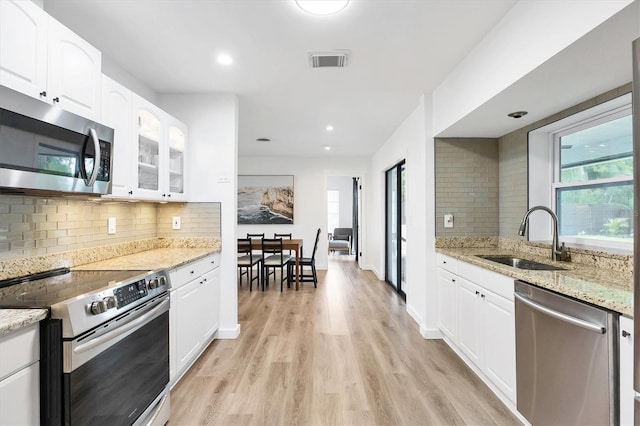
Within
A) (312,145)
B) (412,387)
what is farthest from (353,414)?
(312,145)

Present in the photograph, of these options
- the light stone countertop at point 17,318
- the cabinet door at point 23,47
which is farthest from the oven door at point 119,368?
the cabinet door at point 23,47

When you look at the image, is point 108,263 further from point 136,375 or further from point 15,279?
point 136,375

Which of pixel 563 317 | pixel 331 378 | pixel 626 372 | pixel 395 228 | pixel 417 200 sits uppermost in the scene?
pixel 417 200

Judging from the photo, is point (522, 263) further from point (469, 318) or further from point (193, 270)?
point (193, 270)

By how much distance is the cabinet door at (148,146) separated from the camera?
2301mm

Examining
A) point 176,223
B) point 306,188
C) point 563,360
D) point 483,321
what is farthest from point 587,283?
point 306,188

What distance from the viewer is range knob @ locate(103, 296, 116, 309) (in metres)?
1.36

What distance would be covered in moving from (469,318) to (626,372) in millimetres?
1240

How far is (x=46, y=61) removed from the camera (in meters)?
1.46

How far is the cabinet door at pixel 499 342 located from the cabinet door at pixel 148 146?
8.74 feet

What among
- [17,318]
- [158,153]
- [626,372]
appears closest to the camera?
[17,318]

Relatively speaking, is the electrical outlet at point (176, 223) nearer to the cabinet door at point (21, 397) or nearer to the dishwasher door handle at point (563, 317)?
the cabinet door at point (21, 397)

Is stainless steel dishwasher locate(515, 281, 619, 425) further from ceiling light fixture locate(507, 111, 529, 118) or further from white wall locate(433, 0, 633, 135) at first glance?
ceiling light fixture locate(507, 111, 529, 118)

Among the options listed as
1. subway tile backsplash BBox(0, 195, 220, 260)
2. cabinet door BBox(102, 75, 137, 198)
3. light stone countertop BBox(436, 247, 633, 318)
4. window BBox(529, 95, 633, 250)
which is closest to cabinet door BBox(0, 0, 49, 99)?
cabinet door BBox(102, 75, 137, 198)
